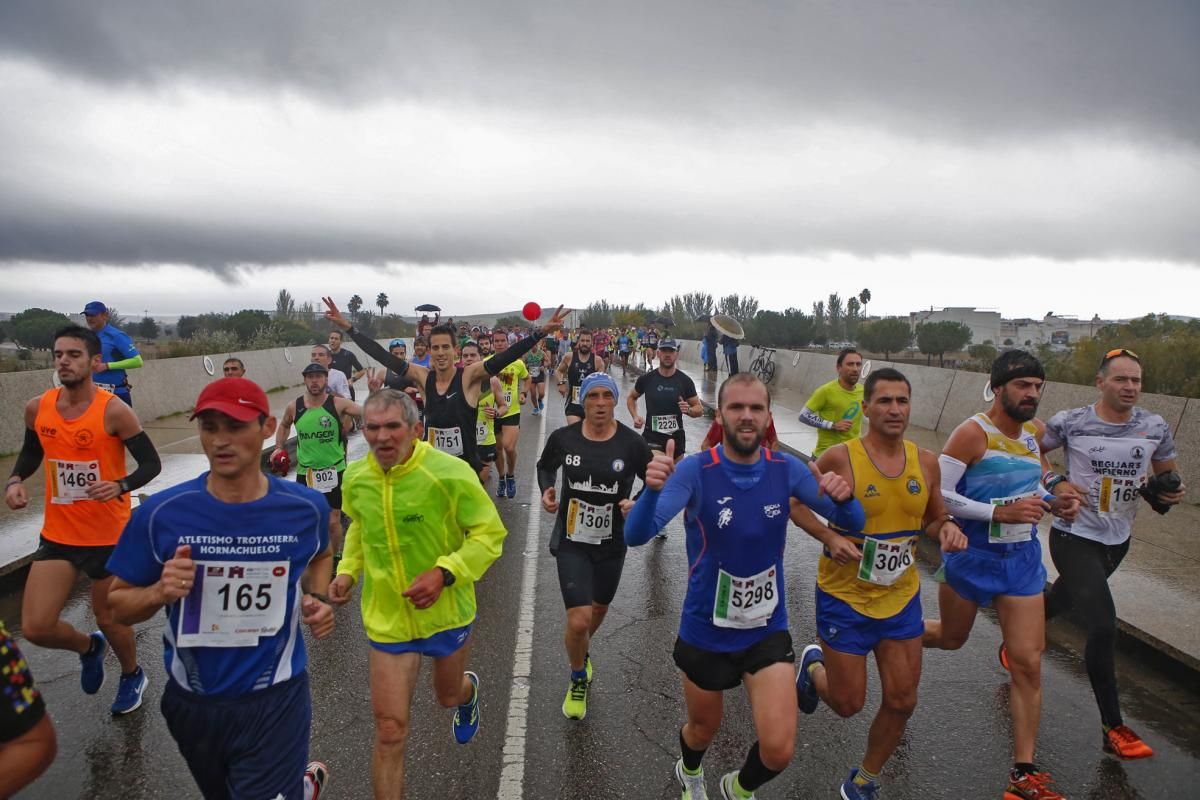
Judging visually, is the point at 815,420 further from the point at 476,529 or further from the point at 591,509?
the point at 476,529

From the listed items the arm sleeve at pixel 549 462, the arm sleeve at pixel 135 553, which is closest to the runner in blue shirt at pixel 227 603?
the arm sleeve at pixel 135 553

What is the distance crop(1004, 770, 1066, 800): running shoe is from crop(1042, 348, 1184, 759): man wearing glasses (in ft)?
2.82

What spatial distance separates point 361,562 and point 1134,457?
4.50 m

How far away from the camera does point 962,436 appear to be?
12.8ft

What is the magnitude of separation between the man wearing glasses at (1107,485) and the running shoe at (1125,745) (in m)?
0.09

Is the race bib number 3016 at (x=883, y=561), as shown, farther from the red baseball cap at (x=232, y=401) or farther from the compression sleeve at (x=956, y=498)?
the red baseball cap at (x=232, y=401)

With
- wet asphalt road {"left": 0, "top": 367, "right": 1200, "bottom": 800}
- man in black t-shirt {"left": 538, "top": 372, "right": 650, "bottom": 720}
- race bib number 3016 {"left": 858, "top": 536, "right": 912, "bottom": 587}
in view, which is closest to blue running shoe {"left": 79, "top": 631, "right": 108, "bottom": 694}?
wet asphalt road {"left": 0, "top": 367, "right": 1200, "bottom": 800}

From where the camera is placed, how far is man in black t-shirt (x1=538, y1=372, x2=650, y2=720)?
13.8 feet

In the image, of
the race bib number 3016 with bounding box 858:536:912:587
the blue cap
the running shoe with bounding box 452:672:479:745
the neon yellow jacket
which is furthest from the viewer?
the blue cap

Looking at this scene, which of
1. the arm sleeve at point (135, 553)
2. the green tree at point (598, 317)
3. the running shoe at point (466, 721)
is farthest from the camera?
the green tree at point (598, 317)

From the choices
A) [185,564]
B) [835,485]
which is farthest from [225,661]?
[835,485]

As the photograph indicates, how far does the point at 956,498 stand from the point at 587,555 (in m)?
2.18

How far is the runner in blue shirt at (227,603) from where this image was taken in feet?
8.10

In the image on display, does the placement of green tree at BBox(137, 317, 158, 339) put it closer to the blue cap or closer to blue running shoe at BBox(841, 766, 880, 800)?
the blue cap
